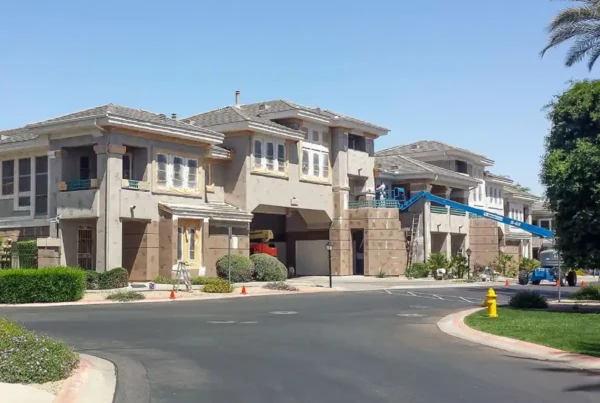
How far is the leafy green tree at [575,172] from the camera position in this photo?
24.5 metres

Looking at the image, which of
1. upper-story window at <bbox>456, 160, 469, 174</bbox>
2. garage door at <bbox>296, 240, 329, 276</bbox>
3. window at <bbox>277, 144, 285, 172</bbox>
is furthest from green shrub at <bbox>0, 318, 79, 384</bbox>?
upper-story window at <bbox>456, 160, 469, 174</bbox>

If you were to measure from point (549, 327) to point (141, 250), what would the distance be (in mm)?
25719

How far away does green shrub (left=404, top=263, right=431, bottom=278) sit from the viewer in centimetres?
5475

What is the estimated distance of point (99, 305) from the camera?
28875 millimetres

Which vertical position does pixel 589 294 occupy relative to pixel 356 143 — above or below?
below

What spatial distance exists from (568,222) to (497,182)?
5112cm

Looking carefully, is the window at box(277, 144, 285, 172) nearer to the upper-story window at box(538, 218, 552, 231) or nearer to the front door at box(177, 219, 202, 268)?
the front door at box(177, 219, 202, 268)

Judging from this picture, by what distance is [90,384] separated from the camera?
37.6ft

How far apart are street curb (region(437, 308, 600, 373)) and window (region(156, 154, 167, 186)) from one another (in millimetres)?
23172

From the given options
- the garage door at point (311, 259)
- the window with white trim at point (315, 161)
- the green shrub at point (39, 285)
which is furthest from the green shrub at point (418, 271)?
the green shrub at point (39, 285)

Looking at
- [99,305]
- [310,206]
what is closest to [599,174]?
[99,305]

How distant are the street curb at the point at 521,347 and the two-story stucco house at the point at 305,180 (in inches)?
1068

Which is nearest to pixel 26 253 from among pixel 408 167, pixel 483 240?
pixel 408 167

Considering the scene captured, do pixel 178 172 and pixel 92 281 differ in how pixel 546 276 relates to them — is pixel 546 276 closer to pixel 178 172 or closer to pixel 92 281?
pixel 178 172
